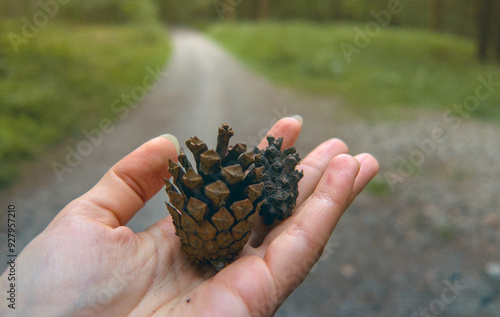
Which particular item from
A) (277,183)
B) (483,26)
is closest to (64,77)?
(277,183)

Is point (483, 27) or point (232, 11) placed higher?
point (232, 11)

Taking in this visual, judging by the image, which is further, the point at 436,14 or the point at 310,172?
the point at 436,14

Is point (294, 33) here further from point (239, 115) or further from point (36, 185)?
point (36, 185)

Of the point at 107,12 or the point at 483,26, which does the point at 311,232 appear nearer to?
the point at 107,12

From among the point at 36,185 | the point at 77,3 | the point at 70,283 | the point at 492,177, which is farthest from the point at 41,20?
the point at 492,177

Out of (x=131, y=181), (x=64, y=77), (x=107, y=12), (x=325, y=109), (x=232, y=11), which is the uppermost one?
(x=107, y=12)
